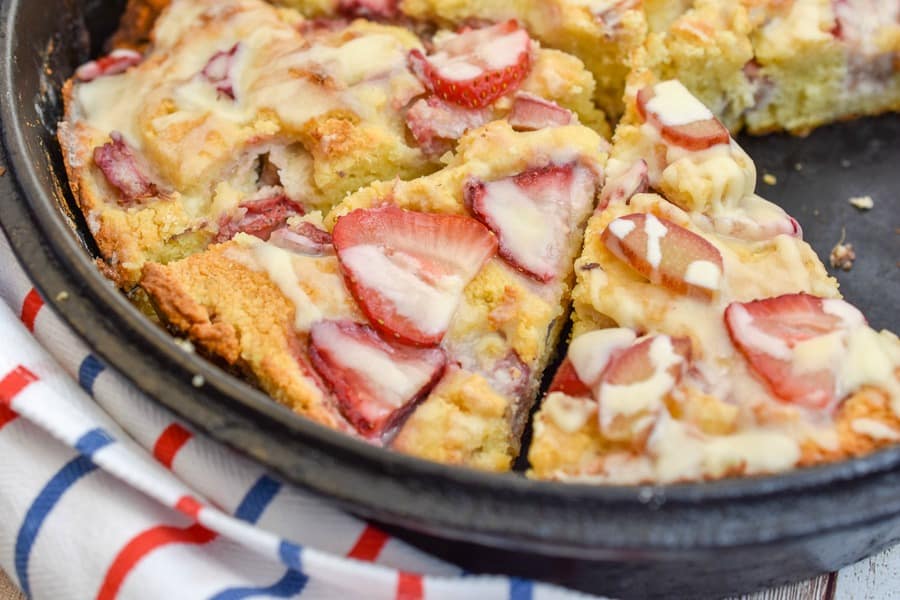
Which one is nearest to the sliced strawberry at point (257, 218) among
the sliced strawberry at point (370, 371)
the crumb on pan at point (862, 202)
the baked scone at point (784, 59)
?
the sliced strawberry at point (370, 371)

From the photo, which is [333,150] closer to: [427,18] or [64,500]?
[427,18]

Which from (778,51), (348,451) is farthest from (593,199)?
(348,451)

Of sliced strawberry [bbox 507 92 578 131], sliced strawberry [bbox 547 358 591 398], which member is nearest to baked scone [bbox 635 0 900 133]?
sliced strawberry [bbox 507 92 578 131]

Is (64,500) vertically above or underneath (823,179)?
above

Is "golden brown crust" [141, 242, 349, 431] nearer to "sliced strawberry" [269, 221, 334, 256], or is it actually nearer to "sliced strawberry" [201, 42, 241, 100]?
"sliced strawberry" [269, 221, 334, 256]

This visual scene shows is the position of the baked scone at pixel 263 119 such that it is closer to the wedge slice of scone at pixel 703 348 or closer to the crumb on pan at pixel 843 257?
the wedge slice of scone at pixel 703 348

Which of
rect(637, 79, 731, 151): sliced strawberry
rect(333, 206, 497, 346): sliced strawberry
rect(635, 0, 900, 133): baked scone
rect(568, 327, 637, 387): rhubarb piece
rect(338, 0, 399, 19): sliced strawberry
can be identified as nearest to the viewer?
rect(568, 327, 637, 387): rhubarb piece

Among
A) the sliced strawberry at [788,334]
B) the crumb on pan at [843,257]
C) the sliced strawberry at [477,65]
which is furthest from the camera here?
the crumb on pan at [843,257]
